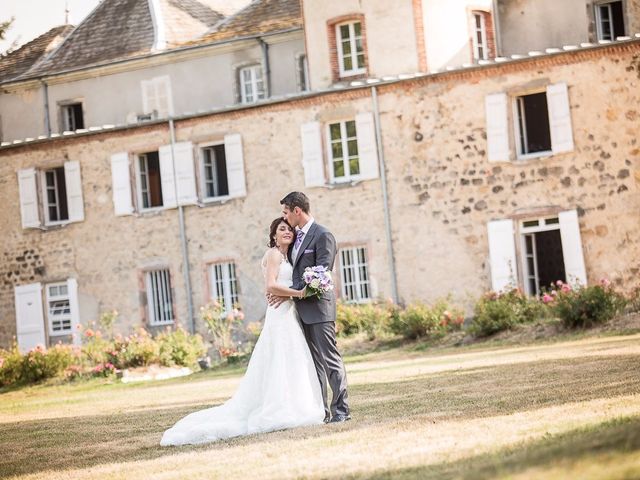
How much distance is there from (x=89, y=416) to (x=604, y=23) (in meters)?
20.2

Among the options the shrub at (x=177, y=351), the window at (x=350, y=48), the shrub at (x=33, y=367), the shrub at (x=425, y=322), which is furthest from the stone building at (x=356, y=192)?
the shrub at (x=33, y=367)

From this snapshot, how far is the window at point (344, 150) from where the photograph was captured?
28.2 meters

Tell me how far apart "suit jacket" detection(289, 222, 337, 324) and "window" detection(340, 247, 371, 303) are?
658 inches

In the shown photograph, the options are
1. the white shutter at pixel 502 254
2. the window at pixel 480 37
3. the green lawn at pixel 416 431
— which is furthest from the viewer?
the window at pixel 480 37

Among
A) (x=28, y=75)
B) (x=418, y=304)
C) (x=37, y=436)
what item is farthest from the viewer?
(x=28, y=75)

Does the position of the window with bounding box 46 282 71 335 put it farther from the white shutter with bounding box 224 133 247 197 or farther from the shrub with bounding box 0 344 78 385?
the shrub with bounding box 0 344 78 385

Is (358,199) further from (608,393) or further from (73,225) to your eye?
(608,393)

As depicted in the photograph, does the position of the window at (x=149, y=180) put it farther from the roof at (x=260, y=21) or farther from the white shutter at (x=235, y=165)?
the roof at (x=260, y=21)

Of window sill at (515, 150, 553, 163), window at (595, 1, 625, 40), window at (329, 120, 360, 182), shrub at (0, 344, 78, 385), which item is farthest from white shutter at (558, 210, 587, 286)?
shrub at (0, 344, 78, 385)

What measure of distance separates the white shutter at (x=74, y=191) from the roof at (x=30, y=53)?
7755 millimetres

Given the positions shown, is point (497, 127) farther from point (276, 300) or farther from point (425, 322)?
point (276, 300)

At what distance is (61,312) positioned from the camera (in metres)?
31.3

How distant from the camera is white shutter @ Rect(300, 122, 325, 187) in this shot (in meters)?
28.3

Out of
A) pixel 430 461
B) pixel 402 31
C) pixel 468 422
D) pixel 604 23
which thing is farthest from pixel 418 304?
pixel 430 461
